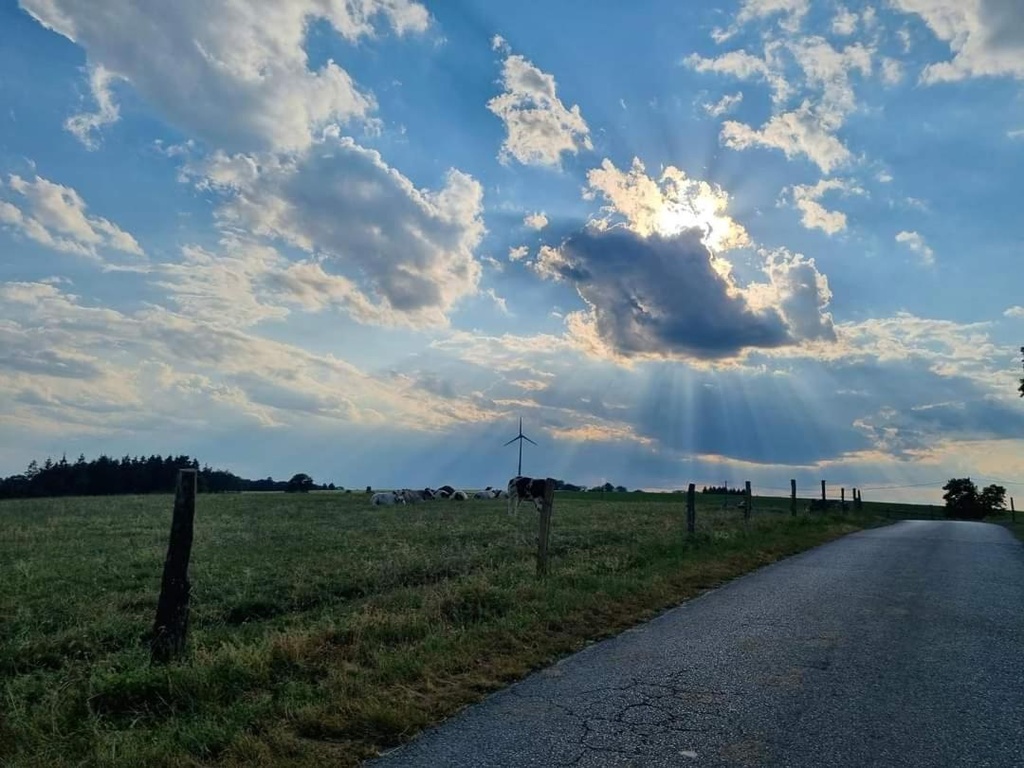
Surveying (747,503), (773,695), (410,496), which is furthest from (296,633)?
(410,496)

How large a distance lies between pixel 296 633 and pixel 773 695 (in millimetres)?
4759

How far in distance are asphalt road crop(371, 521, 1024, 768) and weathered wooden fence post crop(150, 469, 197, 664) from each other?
3.27 meters

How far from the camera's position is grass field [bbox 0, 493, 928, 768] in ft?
17.9

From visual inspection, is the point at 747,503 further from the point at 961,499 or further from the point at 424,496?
the point at 961,499

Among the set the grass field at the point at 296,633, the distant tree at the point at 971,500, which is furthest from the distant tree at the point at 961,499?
the grass field at the point at 296,633

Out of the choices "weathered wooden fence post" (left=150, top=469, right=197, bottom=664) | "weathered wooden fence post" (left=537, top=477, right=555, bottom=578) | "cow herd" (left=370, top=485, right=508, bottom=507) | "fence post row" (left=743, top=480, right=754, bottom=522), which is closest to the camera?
"weathered wooden fence post" (left=150, top=469, right=197, bottom=664)

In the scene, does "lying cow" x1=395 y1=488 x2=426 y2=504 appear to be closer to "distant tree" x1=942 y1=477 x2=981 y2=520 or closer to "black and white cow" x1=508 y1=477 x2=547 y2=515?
"black and white cow" x1=508 y1=477 x2=547 y2=515

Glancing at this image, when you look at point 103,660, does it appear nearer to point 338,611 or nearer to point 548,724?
point 338,611

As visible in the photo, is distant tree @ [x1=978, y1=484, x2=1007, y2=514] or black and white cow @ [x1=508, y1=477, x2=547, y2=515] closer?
black and white cow @ [x1=508, y1=477, x2=547, y2=515]

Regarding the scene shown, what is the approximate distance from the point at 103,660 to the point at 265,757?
3920 millimetres

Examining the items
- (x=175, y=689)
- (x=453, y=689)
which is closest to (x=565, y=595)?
(x=453, y=689)

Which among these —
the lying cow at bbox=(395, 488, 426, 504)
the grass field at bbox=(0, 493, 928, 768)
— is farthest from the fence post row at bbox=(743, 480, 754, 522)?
the lying cow at bbox=(395, 488, 426, 504)

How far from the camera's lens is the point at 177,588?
7391 millimetres

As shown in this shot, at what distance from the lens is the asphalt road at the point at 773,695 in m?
5.06
